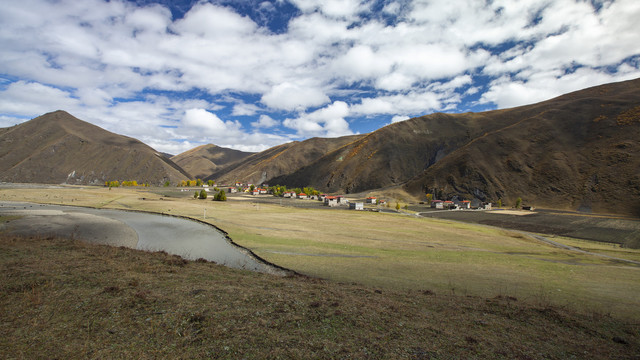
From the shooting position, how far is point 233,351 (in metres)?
9.02

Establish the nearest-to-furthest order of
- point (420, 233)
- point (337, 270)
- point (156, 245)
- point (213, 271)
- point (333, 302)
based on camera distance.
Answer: point (333, 302)
point (213, 271)
point (337, 270)
point (156, 245)
point (420, 233)

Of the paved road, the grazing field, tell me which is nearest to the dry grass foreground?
the grazing field

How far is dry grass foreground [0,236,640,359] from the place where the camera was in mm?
9344

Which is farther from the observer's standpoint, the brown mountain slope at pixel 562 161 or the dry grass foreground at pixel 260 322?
the brown mountain slope at pixel 562 161

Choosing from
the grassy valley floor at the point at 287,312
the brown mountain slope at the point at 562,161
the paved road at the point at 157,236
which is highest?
the brown mountain slope at the point at 562,161

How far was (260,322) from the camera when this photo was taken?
37.0 ft

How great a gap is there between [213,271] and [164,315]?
9438 mm

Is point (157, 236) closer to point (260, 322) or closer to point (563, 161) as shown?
point (260, 322)

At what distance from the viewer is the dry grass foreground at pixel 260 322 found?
9.34 metres

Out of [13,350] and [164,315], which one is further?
[164,315]

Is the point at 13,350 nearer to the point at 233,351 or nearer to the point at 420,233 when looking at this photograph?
the point at 233,351

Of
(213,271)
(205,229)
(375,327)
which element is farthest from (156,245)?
(375,327)

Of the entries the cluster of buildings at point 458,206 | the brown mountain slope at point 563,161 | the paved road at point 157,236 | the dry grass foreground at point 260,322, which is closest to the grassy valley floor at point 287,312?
the dry grass foreground at point 260,322

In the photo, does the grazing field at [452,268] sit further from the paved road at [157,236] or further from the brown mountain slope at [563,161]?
the brown mountain slope at [563,161]
